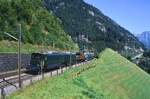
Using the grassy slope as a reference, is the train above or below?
above

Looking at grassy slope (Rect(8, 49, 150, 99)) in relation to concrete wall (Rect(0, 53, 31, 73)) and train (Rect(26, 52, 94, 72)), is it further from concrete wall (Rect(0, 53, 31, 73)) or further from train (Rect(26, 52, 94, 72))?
concrete wall (Rect(0, 53, 31, 73))

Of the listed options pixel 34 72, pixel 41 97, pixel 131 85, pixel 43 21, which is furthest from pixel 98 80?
pixel 43 21

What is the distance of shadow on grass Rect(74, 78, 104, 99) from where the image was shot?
142ft

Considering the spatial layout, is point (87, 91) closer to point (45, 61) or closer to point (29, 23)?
point (45, 61)

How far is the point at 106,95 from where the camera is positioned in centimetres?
4981

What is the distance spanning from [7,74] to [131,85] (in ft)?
59.2

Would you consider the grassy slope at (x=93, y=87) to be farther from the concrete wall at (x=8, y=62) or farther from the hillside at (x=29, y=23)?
the hillside at (x=29, y=23)

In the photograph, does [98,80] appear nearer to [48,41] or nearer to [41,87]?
[41,87]

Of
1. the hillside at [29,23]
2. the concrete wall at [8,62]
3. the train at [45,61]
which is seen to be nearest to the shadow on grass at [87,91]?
the concrete wall at [8,62]

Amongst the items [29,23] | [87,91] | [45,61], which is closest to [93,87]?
[87,91]

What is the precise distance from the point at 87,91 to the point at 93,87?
552cm

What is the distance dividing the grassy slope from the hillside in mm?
20931

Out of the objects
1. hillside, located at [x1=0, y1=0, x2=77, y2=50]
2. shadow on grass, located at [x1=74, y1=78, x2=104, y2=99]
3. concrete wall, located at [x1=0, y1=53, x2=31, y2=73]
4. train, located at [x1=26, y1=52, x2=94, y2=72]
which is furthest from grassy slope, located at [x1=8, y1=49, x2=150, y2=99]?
hillside, located at [x1=0, y1=0, x2=77, y2=50]

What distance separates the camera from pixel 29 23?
107750mm
